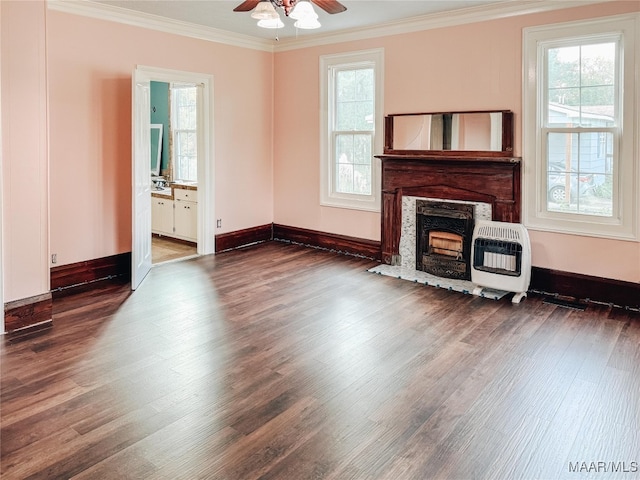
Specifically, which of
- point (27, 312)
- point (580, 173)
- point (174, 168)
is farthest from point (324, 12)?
point (27, 312)

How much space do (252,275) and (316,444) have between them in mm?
3301

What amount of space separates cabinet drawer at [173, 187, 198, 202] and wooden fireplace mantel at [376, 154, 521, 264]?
2610 mm

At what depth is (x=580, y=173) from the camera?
15.5 ft

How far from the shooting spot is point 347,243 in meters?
6.69

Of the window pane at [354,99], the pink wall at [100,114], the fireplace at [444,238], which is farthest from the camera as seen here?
the window pane at [354,99]

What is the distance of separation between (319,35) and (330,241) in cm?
266

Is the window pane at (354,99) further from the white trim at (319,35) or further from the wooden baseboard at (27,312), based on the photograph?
the wooden baseboard at (27,312)

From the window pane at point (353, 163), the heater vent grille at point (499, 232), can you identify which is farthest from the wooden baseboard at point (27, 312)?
the heater vent grille at point (499, 232)

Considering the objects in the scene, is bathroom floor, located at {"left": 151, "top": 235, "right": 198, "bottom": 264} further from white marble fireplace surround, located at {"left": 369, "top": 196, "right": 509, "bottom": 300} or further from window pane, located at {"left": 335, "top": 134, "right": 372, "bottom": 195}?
white marble fireplace surround, located at {"left": 369, "top": 196, "right": 509, "bottom": 300}

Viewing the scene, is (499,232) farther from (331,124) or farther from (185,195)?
(185,195)

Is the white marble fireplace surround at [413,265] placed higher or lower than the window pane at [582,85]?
lower

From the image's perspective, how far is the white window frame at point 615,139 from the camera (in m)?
4.37

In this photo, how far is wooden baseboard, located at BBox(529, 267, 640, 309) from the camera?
4.55 m

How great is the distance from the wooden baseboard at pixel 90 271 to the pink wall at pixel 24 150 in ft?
3.56
